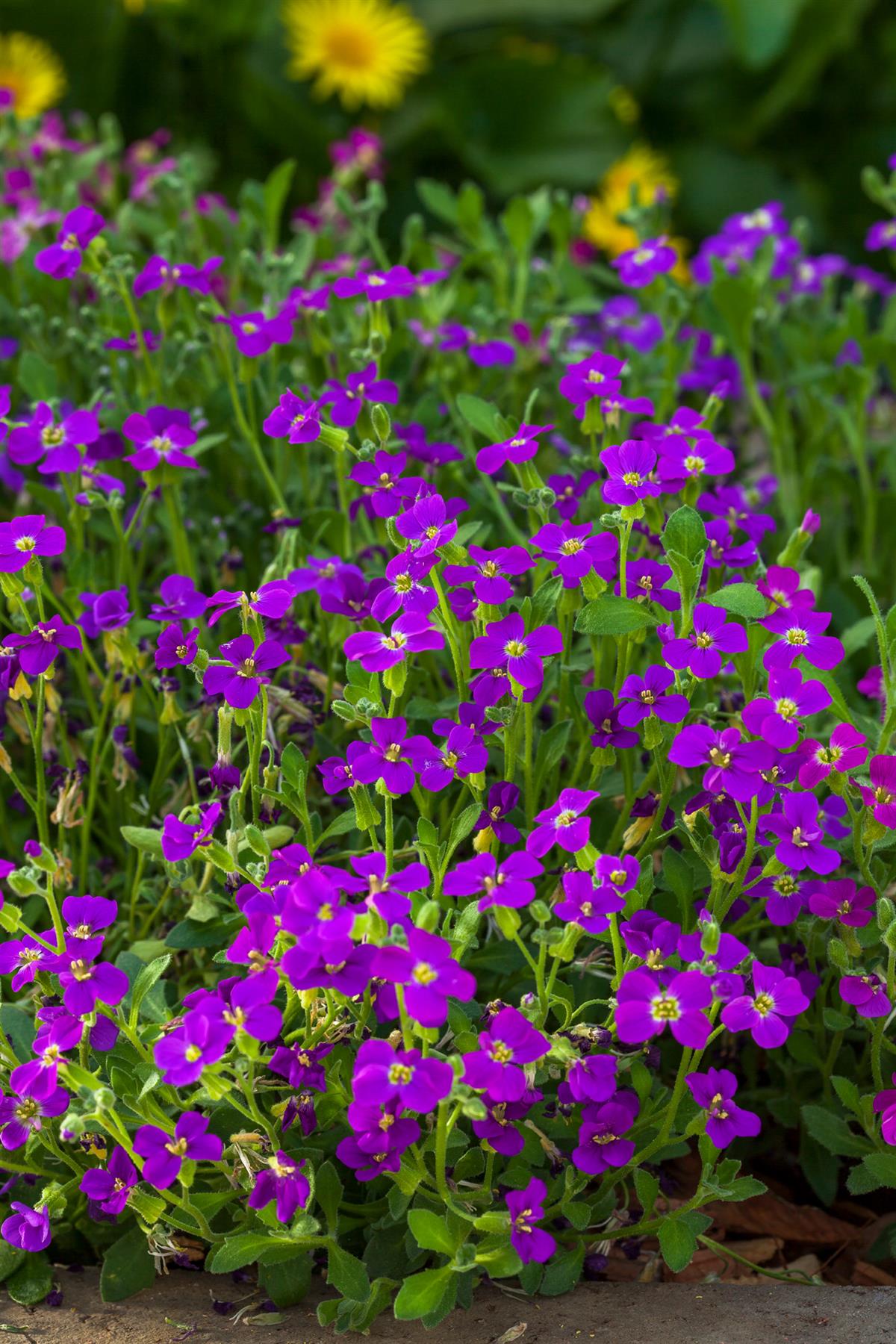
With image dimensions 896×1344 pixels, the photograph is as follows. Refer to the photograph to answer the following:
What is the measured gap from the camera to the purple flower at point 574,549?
1.34 m

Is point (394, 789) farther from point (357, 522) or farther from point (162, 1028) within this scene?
point (357, 522)

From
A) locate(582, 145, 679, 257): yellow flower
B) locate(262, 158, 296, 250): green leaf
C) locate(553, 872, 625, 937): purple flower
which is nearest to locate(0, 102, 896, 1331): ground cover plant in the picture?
locate(553, 872, 625, 937): purple flower

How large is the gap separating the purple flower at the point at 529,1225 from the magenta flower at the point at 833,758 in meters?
0.44

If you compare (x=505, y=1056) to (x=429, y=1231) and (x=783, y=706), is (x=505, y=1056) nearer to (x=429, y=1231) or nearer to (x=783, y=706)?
(x=429, y=1231)

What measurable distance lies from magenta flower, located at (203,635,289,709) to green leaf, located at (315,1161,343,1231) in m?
0.44

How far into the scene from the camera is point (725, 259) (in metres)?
2.67

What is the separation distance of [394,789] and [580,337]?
1581 millimetres

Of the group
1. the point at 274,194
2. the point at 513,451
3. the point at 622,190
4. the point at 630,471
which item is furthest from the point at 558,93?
the point at 630,471

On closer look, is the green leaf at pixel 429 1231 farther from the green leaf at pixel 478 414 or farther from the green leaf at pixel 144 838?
the green leaf at pixel 478 414

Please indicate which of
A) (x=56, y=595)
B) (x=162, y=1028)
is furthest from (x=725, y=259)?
(x=162, y=1028)

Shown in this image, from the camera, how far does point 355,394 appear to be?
1662mm

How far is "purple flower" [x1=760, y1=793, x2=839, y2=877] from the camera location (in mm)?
1275

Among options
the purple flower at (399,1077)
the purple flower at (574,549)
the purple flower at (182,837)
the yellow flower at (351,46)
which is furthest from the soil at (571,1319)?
the yellow flower at (351,46)

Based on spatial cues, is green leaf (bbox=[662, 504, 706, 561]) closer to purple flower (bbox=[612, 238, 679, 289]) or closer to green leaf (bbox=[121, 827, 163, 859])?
green leaf (bbox=[121, 827, 163, 859])
